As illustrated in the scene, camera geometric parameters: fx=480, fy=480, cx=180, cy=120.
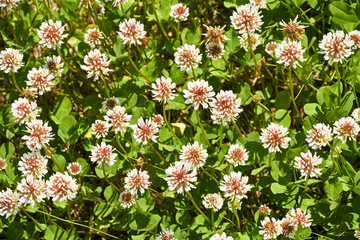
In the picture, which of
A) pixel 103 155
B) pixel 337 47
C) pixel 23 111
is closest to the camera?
pixel 337 47

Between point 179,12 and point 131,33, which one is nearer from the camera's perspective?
point 131,33

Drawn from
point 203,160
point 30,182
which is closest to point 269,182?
point 203,160

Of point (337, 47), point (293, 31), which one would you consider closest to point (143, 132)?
point (293, 31)

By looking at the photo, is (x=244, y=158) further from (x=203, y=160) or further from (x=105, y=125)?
(x=105, y=125)

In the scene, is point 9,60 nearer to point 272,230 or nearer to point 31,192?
point 31,192

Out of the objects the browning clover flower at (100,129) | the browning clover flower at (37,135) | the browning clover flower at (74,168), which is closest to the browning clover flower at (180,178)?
the browning clover flower at (100,129)

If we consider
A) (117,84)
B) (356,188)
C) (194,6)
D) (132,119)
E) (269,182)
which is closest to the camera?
(356,188)

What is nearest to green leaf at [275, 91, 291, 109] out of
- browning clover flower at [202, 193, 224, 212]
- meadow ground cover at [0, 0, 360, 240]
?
meadow ground cover at [0, 0, 360, 240]
